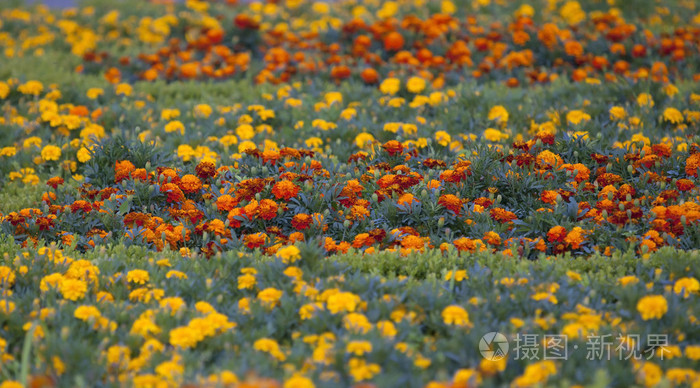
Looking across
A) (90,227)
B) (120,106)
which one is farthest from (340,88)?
(90,227)

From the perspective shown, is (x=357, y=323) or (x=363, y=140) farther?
(x=363, y=140)

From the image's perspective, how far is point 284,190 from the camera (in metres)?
4.45

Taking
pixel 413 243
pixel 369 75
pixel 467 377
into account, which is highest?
pixel 467 377

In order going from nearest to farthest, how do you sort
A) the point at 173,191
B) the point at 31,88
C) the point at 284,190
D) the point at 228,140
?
the point at 284,190 → the point at 173,191 → the point at 228,140 → the point at 31,88

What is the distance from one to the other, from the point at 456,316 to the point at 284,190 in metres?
1.67

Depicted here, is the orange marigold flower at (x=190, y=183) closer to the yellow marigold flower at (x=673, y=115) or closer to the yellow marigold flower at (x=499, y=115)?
the yellow marigold flower at (x=499, y=115)

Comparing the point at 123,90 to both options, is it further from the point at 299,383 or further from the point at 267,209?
the point at 299,383

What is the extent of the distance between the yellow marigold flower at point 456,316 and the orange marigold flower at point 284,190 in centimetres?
161

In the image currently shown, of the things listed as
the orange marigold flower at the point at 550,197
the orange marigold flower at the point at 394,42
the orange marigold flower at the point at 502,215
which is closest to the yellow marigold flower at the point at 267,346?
the orange marigold flower at the point at 502,215

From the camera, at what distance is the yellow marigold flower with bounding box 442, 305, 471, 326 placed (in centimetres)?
318

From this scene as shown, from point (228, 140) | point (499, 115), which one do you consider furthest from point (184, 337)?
point (499, 115)

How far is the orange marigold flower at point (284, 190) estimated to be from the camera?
14.6ft

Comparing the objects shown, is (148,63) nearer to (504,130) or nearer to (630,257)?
(504,130)


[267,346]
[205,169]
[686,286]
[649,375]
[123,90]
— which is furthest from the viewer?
[123,90]
